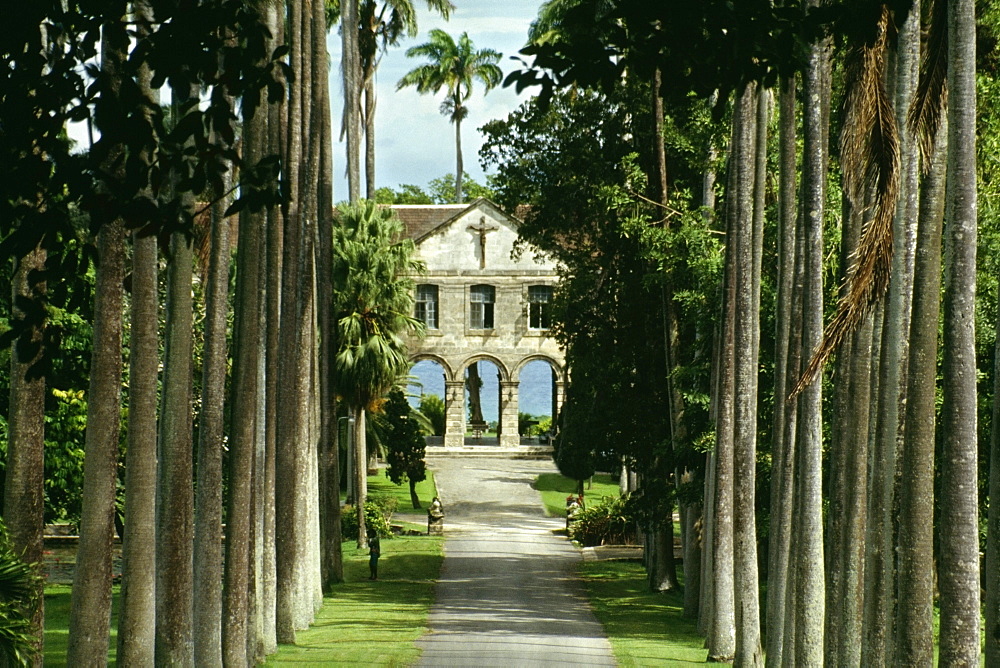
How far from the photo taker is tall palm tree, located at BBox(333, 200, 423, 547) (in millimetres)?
36688

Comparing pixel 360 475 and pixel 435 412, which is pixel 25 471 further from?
pixel 435 412

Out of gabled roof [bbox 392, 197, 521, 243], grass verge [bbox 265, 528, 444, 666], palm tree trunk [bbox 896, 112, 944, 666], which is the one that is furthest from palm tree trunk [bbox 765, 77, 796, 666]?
gabled roof [bbox 392, 197, 521, 243]

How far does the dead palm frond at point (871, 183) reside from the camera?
39.3 ft

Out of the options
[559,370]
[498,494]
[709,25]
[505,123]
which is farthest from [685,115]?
[559,370]

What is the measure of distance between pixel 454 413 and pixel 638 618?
3548 centimetres

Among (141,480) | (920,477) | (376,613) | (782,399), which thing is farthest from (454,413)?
(920,477)

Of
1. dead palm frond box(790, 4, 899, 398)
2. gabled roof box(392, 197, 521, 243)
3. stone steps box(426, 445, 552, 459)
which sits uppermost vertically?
gabled roof box(392, 197, 521, 243)

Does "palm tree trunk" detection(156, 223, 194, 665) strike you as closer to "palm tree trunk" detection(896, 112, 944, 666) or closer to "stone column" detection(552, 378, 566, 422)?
"palm tree trunk" detection(896, 112, 944, 666)

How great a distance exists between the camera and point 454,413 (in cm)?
5969

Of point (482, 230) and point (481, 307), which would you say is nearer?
point (482, 230)

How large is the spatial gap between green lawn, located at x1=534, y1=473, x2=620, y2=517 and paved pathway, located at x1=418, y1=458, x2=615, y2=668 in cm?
54

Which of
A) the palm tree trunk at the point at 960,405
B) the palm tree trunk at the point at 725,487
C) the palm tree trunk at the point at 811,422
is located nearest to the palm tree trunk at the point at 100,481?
the palm tree trunk at the point at 960,405

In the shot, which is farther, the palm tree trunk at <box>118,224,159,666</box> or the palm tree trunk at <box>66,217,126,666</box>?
the palm tree trunk at <box>118,224,159,666</box>

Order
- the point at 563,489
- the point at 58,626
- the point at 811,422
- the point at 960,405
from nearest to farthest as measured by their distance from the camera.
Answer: the point at 960,405
the point at 811,422
the point at 58,626
the point at 563,489
